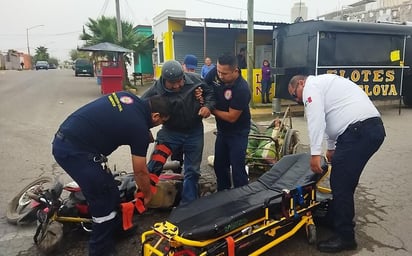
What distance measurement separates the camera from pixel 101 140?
278 cm

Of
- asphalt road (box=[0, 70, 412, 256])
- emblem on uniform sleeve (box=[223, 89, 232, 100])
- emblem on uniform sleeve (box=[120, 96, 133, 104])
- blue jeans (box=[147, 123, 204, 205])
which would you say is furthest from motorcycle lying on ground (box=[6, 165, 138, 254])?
emblem on uniform sleeve (box=[223, 89, 232, 100])

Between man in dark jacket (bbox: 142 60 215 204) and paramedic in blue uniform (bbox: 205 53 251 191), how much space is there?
15 centimetres

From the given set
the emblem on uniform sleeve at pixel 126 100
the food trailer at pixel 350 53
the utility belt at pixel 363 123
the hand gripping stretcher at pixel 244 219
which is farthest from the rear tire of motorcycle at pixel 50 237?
the food trailer at pixel 350 53

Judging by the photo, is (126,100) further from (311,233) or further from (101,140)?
(311,233)

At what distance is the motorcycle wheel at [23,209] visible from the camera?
147 inches

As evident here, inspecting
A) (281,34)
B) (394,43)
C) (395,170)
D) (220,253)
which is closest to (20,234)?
(220,253)

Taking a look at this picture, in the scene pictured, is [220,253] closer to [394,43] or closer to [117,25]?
→ [394,43]

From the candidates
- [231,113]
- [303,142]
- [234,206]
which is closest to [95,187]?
[234,206]

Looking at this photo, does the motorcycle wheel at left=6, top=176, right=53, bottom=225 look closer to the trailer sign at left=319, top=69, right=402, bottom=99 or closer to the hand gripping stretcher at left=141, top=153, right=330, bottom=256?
the hand gripping stretcher at left=141, top=153, right=330, bottom=256

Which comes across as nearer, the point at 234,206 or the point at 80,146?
the point at 80,146

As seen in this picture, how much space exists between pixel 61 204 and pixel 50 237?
11.8 inches

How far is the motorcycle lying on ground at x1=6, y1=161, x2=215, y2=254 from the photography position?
3.10m

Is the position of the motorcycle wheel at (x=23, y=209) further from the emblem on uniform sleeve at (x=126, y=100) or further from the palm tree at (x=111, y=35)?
the palm tree at (x=111, y=35)

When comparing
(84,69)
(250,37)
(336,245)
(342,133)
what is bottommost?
(336,245)
